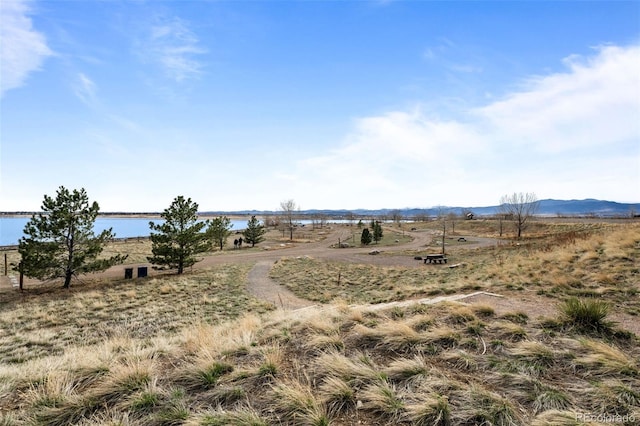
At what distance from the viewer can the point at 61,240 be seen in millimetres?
19703

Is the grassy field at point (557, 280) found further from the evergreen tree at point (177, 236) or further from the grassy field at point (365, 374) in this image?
the evergreen tree at point (177, 236)

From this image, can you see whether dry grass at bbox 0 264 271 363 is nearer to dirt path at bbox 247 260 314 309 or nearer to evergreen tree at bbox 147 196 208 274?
dirt path at bbox 247 260 314 309

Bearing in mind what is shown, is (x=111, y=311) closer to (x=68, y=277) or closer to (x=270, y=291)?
(x=68, y=277)

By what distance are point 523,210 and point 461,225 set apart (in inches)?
1166

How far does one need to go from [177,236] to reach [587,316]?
25.2m

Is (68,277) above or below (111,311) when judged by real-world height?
above

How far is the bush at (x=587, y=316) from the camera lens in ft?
18.0

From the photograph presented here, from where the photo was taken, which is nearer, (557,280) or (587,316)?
(587,316)

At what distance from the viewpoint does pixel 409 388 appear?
3807mm

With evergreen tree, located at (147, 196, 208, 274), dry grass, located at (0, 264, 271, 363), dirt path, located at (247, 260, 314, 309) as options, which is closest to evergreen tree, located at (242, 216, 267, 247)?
dirt path, located at (247, 260, 314, 309)

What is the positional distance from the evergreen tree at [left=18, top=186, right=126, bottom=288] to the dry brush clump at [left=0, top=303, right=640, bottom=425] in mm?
17698

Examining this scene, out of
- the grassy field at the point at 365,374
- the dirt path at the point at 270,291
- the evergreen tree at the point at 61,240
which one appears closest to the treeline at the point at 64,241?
the evergreen tree at the point at 61,240

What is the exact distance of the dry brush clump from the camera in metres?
3.36

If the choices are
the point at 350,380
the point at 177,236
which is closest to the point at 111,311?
the point at 177,236
